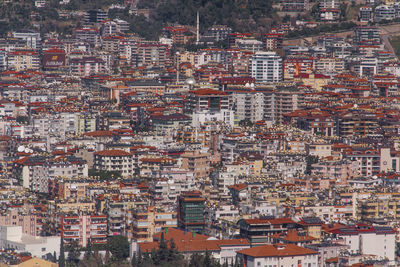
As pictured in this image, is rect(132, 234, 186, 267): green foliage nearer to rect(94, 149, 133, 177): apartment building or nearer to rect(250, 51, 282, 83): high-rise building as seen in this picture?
rect(94, 149, 133, 177): apartment building

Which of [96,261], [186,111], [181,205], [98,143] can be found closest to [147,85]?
[186,111]

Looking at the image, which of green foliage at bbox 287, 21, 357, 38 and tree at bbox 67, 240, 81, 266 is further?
green foliage at bbox 287, 21, 357, 38

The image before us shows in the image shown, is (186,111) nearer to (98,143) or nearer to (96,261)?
(98,143)

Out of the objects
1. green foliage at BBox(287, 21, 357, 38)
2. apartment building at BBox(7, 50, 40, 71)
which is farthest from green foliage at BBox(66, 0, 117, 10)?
green foliage at BBox(287, 21, 357, 38)

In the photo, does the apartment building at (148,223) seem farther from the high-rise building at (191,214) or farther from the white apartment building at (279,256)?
the white apartment building at (279,256)

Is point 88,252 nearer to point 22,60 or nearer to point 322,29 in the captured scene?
point 22,60

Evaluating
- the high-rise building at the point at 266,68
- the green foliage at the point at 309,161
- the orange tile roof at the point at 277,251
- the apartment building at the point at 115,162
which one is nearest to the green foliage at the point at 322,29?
the high-rise building at the point at 266,68
